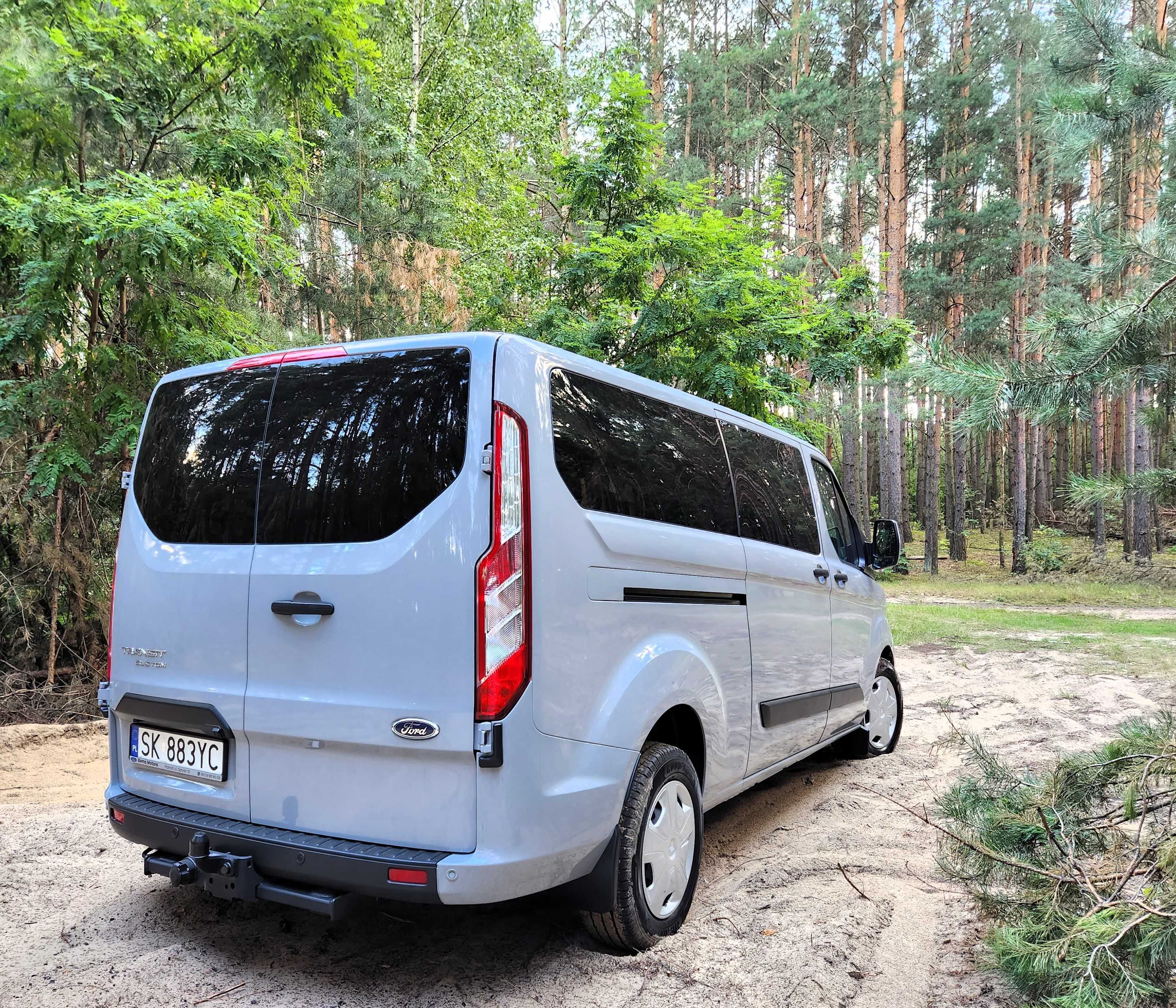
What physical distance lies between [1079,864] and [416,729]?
2.11 meters

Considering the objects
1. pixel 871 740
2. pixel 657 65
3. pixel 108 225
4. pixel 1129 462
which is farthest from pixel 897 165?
pixel 108 225

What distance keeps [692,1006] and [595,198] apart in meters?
9.04

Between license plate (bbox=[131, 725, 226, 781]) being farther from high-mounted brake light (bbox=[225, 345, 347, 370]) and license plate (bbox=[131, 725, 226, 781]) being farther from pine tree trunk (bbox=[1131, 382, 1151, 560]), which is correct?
pine tree trunk (bbox=[1131, 382, 1151, 560])

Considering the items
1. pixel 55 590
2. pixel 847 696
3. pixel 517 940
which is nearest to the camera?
pixel 517 940

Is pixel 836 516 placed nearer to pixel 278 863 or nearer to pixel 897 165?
pixel 278 863

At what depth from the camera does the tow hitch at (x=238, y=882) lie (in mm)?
2439

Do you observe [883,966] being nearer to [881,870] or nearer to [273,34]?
[881,870]

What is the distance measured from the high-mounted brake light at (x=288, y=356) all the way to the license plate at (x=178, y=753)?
132 centimetres

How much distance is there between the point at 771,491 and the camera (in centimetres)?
435

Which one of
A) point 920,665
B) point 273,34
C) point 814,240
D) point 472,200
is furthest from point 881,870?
point 814,240

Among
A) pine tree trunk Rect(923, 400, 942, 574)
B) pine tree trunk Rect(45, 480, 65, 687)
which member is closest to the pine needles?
pine tree trunk Rect(45, 480, 65, 687)

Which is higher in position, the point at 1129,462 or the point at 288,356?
the point at 1129,462

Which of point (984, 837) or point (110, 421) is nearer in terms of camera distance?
point (984, 837)

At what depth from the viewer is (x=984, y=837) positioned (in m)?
2.90
